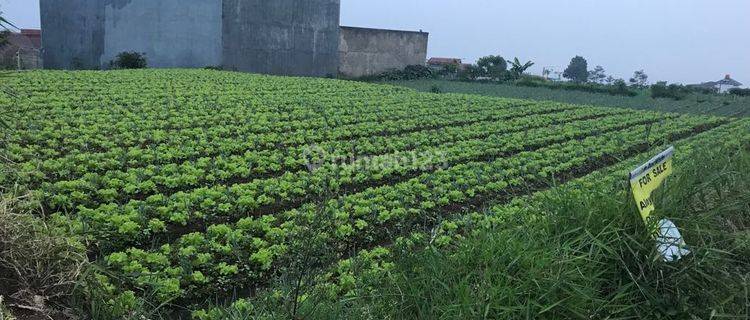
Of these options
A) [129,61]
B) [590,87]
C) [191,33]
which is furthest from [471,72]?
[129,61]

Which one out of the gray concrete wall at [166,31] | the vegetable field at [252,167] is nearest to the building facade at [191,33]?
the gray concrete wall at [166,31]

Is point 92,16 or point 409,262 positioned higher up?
point 92,16

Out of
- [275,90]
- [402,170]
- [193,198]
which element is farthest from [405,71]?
[193,198]

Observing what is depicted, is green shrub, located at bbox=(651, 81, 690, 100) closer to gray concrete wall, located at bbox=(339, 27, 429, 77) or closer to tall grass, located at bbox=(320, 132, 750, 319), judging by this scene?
gray concrete wall, located at bbox=(339, 27, 429, 77)

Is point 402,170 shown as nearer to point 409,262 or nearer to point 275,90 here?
point 409,262

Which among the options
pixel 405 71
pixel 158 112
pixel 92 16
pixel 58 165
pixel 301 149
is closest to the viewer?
pixel 58 165

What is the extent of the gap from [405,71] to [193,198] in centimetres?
3143

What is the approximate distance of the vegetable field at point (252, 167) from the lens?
450 centimetres

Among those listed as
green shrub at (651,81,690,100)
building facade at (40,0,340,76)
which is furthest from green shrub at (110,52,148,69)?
green shrub at (651,81,690,100)

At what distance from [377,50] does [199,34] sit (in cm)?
1197

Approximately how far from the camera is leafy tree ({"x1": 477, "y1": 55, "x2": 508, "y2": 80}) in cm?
3875

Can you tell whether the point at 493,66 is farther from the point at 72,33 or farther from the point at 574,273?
the point at 574,273

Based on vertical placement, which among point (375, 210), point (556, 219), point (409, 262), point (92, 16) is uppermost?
point (92, 16)

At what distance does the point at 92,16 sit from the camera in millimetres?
26422
